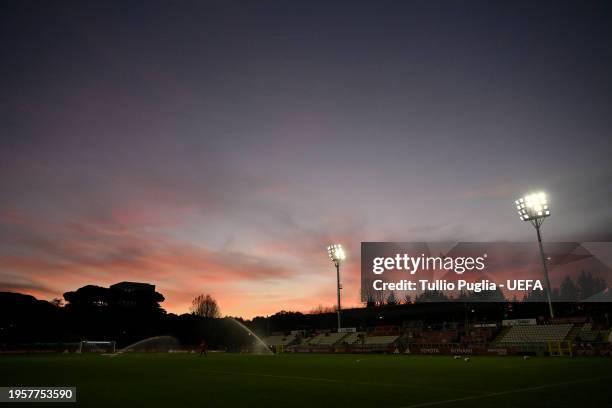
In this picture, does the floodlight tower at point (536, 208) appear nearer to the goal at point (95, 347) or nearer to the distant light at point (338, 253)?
the distant light at point (338, 253)

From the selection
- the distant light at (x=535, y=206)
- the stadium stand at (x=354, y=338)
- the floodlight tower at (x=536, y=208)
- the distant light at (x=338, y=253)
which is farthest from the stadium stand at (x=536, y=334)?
the distant light at (x=338, y=253)

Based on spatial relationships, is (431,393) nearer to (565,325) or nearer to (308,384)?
(308,384)

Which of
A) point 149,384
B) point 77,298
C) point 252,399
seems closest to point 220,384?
point 149,384

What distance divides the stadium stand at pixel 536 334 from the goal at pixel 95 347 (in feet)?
181

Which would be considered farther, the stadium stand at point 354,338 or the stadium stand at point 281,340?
the stadium stand at point 281,340

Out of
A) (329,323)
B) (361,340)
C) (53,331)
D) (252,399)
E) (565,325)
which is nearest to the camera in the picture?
(252,399)

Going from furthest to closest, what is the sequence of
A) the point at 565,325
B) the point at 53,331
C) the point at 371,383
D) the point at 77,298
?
the point at 77,298 < the point at 53,331 < the point at 565,325 < the point at 371,383

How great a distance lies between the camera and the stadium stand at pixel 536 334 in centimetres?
4200

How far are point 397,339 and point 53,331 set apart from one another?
3209 inches

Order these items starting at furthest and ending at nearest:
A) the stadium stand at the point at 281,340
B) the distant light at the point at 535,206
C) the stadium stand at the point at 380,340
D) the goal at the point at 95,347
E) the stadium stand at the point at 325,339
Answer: the stadium stand at the point at 281,340 < the goal at the point at 95,347 < the stadium stand at the point at 325,339 < the stadium stand at the point at 380,340 < the distant light at the point at 535,206

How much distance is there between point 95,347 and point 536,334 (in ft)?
198

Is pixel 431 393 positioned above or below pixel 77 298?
below

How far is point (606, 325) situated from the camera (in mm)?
40625

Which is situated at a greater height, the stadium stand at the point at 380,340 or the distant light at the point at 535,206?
the distant light at the point at 535,206
